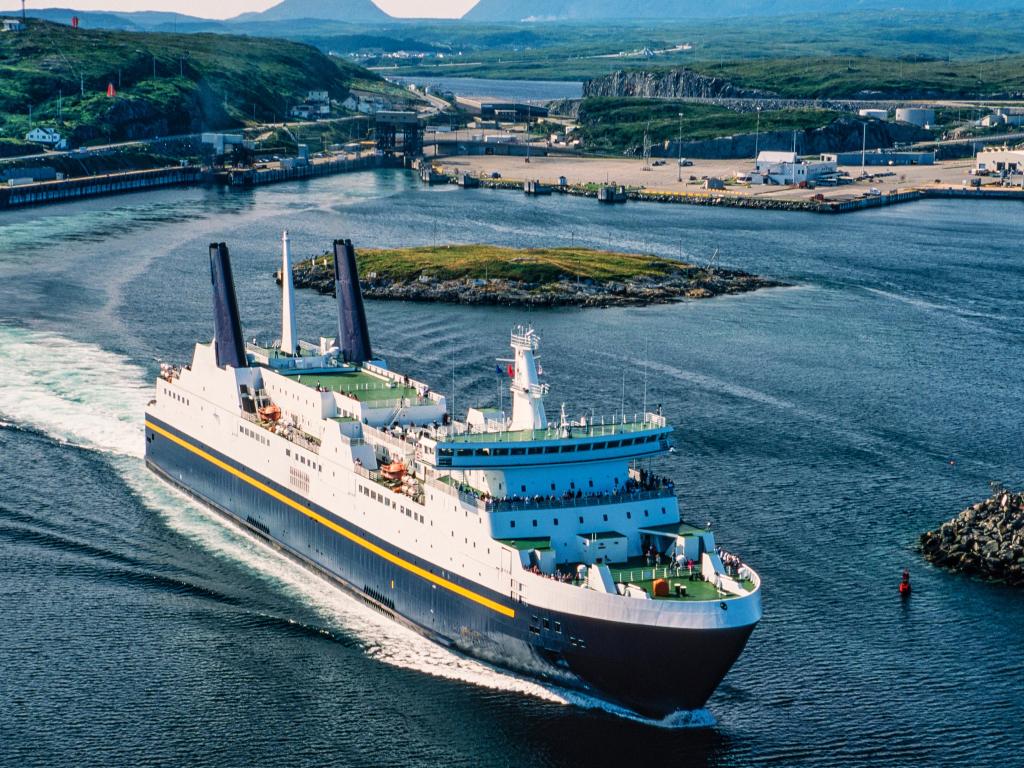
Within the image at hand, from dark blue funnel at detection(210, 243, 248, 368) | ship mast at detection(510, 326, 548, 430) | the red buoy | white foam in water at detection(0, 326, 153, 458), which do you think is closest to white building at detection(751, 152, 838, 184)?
white foam in water at detection(0, 326, 153, 458)

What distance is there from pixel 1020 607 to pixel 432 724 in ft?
68.2

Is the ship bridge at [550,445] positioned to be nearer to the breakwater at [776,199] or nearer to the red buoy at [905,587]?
the red buoy at [905,587]

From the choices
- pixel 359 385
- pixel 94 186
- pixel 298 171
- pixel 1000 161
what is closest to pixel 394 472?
pixel 359 385

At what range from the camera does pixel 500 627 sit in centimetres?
4194

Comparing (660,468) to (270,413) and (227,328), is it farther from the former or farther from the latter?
(227,328)

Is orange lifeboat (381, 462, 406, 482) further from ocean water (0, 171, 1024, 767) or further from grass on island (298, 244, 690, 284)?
grass on island (298, 244, 690, 284)

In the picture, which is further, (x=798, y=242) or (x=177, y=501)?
(x=798, y=242)

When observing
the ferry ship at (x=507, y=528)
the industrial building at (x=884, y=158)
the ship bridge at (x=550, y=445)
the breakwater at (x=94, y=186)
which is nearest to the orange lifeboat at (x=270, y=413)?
the ferry ship at (x=507, y=528)

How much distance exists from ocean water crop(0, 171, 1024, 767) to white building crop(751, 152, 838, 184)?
2345 inches

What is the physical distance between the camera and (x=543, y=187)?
549ft

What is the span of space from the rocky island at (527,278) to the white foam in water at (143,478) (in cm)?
2596

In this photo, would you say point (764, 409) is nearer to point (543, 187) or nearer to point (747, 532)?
point (747, 532)

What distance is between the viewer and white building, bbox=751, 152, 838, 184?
560ft

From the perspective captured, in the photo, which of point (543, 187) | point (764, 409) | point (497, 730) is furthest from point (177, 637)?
point (543, 187)
